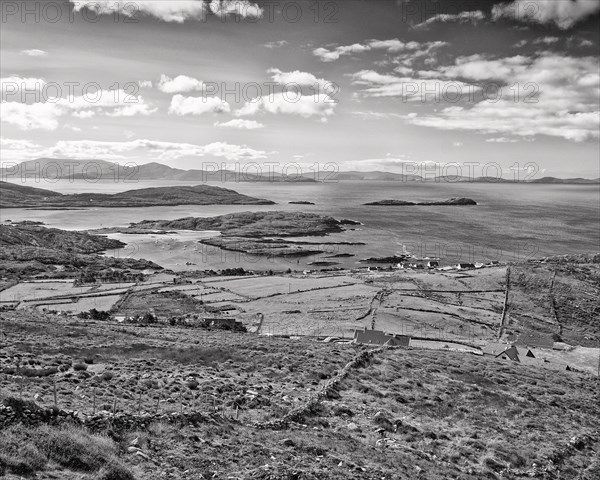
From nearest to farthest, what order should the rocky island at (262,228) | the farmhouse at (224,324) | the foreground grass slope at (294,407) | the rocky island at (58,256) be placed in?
the foreground grass slope at (294,407) → the farmhouse at (224,324) → the rocky island at (58,256) → the rocky island at (262,228)

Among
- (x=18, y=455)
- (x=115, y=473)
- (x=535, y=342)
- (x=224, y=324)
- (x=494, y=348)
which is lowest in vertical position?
(x=535, y=342)

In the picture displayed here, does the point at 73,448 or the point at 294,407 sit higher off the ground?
the point at 73,448

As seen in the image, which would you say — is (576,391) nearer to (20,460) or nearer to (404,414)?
(404,414)

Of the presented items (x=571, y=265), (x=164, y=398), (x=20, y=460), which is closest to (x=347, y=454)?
(x=164, y=398)

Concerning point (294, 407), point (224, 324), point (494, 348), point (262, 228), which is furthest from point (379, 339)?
point (262, 228)

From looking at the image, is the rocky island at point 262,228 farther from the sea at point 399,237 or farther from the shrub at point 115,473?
the shrub at point 115,473

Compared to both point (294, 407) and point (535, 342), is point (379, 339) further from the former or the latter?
point (294, 407)

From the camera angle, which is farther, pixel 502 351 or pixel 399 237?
pixel 399 237

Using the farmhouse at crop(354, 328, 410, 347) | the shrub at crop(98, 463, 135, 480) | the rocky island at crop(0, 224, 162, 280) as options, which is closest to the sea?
the rocky island at crop(0, 224, 162, 280)

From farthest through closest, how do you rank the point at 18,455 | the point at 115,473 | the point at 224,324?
the point at 224,324
the point at 115,473
the point at 18,455

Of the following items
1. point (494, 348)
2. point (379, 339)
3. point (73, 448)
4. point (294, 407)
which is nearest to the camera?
point (73, 448)

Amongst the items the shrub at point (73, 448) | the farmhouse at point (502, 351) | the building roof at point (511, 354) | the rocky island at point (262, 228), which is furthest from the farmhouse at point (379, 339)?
the rocky island at point (262, 228)
